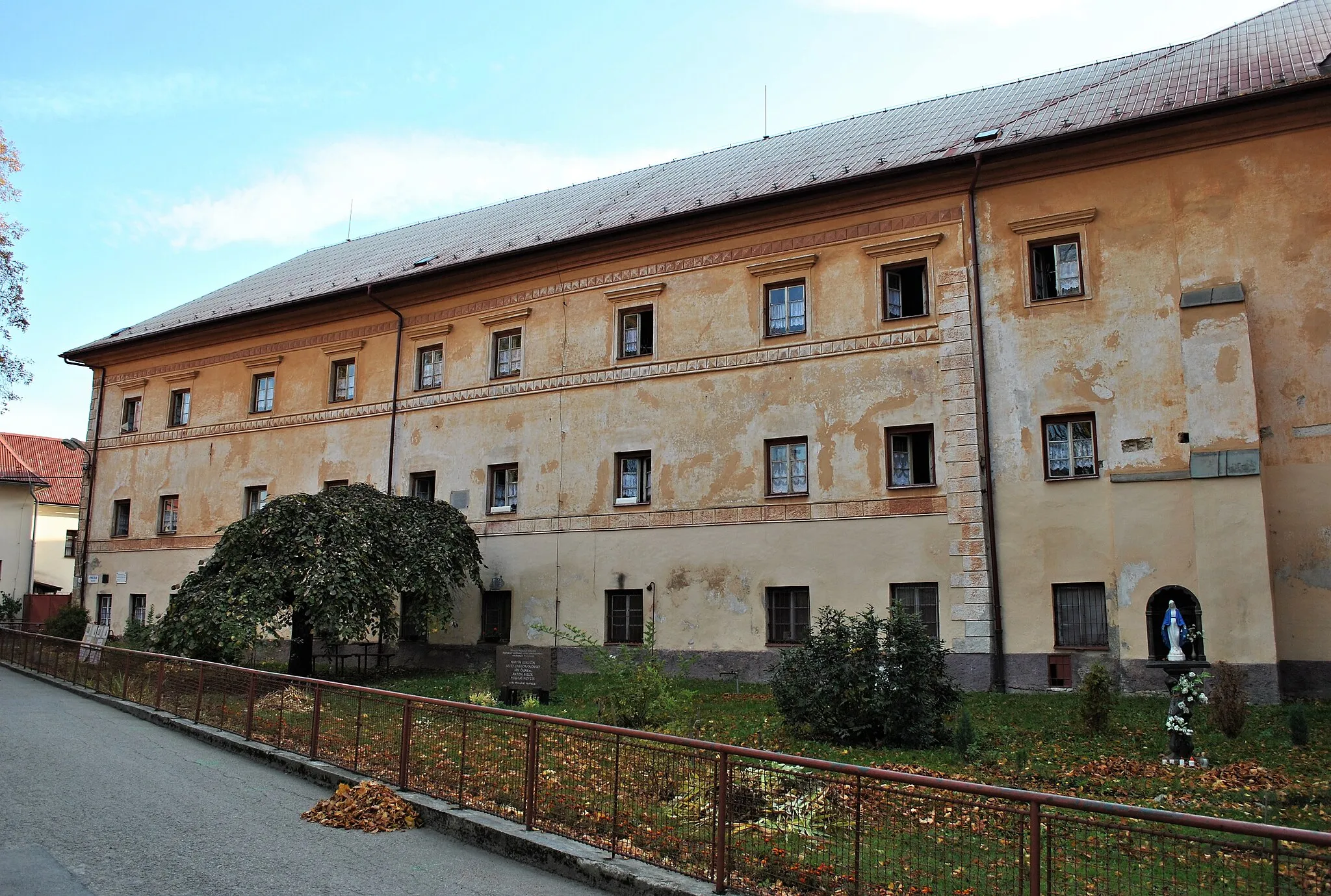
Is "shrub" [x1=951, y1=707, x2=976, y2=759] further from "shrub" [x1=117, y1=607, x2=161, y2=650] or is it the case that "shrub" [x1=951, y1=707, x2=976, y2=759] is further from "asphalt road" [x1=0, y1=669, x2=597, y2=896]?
"shrub" [x1=117, y1=607, x2=161, y2=650]

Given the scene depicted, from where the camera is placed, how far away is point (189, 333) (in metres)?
31.1

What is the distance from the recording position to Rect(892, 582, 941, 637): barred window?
1842 cm

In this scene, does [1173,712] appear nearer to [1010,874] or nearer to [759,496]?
[1010,874]

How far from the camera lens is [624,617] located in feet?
71.4

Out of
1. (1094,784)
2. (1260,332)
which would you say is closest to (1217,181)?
(1260,332)

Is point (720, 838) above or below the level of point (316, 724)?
below

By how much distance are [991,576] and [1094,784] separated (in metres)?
7.99

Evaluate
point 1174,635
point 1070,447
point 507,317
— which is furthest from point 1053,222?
point 507,317

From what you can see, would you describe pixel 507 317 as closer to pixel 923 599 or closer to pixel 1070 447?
pixel 923 599

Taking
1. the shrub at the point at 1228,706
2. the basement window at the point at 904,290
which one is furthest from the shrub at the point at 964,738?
the basement window at the point at 904,290

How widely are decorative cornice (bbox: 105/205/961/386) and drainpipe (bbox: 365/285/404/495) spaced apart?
1.47 ft

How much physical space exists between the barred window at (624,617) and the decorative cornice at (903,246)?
885 cm

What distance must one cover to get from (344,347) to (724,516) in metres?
13.3

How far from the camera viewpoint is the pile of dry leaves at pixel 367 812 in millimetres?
8789
